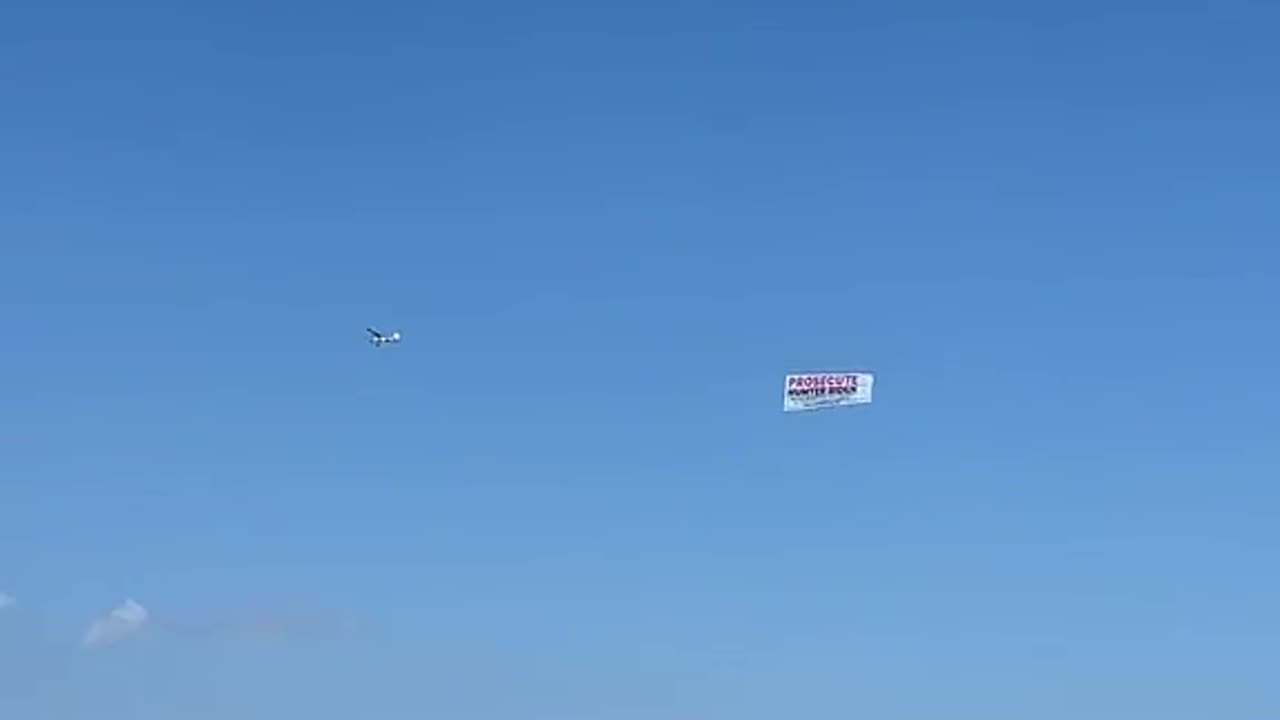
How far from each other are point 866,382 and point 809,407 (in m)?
5.65

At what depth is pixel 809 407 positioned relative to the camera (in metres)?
146

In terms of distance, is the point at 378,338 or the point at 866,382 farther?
the point at 378,338

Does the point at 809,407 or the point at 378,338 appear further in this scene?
the point at 378,338

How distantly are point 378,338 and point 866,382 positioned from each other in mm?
50117

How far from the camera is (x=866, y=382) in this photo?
487 ft

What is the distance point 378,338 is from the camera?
17188 centimetres

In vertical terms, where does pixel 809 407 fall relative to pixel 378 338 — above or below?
below

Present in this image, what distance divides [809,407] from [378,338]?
47.0m

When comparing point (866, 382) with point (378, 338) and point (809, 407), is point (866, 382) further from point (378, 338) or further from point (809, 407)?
point (378, 338)

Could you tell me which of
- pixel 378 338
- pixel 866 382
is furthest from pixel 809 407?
pixel 378 338
